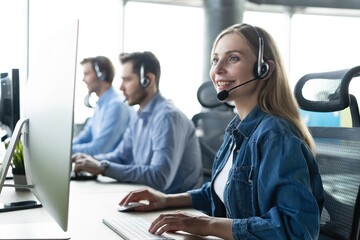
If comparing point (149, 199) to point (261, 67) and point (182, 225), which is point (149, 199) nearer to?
point (182, 225)

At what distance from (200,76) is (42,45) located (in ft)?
12.7

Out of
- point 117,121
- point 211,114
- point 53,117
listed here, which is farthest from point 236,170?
point 117,121

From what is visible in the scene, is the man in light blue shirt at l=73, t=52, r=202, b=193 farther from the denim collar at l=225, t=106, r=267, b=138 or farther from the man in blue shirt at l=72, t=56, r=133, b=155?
the denim collar at l=225, t=106, r=267, b=138

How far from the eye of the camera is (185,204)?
5.10 feet

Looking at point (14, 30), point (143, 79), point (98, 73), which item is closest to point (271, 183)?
point (143, 79)

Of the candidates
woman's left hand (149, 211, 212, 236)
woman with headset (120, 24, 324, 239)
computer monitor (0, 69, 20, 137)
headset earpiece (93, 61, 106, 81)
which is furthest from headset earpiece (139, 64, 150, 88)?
woman's left hand (149, 211, 212, 236)

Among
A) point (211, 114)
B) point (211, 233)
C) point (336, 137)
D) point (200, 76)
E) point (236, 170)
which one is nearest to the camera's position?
point (211, 233)

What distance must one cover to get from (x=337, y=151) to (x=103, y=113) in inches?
89.3

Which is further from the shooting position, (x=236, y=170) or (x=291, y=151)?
(x=236, y=170)

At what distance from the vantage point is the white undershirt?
141cm

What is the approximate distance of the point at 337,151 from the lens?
1474 millimetres

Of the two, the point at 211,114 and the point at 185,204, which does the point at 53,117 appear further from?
the point at 211,114

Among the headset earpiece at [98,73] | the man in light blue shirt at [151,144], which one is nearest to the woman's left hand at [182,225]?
the man in light blue shirt at [151,144]

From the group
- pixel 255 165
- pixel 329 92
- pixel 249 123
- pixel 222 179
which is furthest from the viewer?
pixel 329 92
